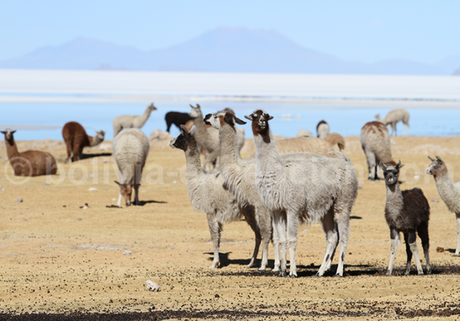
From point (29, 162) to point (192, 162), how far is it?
1283 centimetres

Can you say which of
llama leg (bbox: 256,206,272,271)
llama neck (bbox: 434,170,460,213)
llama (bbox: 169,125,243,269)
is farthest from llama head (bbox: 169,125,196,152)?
llama neck (bbox: 434,170,460,213)

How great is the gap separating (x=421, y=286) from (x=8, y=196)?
40.6 ft

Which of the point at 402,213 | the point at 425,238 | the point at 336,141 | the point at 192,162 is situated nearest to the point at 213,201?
the point at 192,162

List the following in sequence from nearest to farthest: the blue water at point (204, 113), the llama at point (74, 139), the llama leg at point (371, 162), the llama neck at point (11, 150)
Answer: the llama leg at point (371, 162), the llama neck at point (11, 150), the llama at point (74, 139), the blue water at point (204, 113)

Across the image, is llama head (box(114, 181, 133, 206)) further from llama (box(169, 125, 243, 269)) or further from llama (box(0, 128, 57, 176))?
llama (box(0, 128, 57, 176))

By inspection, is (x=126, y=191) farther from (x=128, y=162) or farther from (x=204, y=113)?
(x=204, y=113)

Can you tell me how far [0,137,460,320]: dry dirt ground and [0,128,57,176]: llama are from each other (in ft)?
8.14

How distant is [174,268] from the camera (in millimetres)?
8906

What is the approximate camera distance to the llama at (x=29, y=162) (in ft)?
68.0

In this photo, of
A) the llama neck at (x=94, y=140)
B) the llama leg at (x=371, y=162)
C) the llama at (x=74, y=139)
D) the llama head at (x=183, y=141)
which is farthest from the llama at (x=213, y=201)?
the llama neck at (x=94, y=140)

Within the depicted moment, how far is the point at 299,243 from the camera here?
36.7 feet

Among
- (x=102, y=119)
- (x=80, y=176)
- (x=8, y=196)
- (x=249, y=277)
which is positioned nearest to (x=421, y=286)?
(x=249, y=277)

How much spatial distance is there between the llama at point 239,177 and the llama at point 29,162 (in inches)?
527

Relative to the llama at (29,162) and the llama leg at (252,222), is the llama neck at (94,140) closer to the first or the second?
the llama at (29,162)
